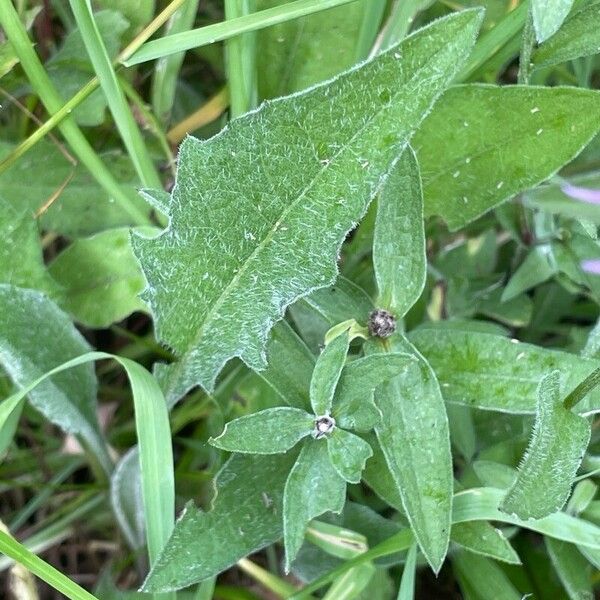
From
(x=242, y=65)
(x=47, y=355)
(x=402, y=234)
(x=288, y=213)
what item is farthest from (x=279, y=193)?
(x=47, y=355)

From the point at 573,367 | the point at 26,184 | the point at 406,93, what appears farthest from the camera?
the point at 26,184

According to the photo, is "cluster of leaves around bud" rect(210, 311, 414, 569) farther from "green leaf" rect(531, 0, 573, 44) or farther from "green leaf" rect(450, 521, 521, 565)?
"green leaf" rect(531, 0, 573, 44)

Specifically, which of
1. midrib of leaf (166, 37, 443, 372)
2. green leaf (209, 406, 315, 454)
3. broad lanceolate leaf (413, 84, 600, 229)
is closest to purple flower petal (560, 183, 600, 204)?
broad lanceolate leaf (413, 84, 600, 229)

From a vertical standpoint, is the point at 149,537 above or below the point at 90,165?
below

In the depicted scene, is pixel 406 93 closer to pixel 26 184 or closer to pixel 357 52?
pixel 357 52

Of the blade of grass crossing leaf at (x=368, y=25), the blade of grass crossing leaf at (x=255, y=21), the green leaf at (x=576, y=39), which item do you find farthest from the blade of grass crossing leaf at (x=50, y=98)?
the green leaf at (x=576, y=39)

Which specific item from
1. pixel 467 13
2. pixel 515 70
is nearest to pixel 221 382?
pixel 467 13

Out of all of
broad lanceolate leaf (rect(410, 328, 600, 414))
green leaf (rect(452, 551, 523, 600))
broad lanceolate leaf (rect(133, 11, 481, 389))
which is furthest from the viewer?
green leaf (rect(452, 551, 523, 600))
